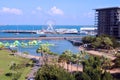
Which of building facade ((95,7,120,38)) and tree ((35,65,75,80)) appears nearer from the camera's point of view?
tree ((35,65,75,80))

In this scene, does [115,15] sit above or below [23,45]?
above

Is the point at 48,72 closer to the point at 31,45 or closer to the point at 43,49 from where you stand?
the point at 43,49

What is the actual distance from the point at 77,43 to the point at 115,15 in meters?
23.4

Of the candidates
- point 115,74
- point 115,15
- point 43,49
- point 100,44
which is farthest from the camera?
point 115,15

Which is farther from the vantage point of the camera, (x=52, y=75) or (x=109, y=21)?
(x=109, y=21)

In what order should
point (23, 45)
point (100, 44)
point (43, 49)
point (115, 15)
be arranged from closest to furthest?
point (43, 49), point (100, 44), point (23, 45), point (115, 15)

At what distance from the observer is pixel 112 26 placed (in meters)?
180

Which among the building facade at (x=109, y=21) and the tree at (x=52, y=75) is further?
the building facade at (x=109, y=21)

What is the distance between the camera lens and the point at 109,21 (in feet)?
602

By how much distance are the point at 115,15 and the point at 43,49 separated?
88630 millimetres

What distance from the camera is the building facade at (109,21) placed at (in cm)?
17838

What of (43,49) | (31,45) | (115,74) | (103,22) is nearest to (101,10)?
(103,22)

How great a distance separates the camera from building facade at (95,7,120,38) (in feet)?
585

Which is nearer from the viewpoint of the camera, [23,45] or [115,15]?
[23,45]
